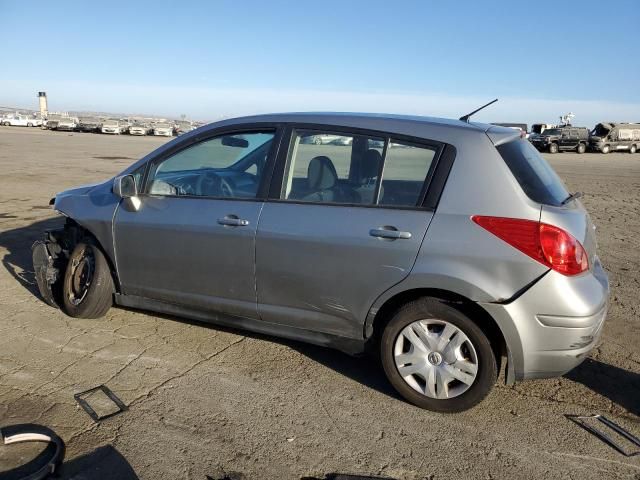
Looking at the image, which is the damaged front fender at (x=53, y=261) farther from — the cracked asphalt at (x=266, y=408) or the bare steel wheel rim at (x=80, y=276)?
the bare steel wheel rim at (x=80, y=276)

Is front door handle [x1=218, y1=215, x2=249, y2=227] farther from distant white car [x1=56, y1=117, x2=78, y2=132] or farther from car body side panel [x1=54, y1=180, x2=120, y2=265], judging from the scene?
distant white car [x1=56, y1=117, x2=78, y2=132]

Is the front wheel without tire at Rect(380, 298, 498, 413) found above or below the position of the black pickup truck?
below

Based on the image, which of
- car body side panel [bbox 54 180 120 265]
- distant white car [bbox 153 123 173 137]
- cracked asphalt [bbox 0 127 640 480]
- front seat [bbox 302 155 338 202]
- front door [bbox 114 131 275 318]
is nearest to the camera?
cracked asphalt [bbox 0 127 640 480]

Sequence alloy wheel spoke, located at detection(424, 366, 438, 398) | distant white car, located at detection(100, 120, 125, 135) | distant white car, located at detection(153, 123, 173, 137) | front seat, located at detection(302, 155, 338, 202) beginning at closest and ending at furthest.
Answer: alloy wheel spoke, located at detection(424, 366, 438, 398), front seat, located at detection(302, 155, 338, 202), distant white car, located at detection(100, 120, 125, 135), distant white car, located at detection(153, 123, 173, 137)

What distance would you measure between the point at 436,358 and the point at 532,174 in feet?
4.09

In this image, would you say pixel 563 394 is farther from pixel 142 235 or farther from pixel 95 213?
pixel 95 213

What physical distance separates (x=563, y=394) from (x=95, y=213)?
3.71 m

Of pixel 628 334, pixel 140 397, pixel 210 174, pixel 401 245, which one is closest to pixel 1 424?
pixel 140 397

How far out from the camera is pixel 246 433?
10.2 feet

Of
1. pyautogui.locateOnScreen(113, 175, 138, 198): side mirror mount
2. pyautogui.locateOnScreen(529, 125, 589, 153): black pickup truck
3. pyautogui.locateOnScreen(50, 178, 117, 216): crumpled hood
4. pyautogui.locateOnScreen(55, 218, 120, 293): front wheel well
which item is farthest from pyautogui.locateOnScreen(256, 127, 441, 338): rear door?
pyautogui.locateOnScreen(529, 125, 589, 153): black pickup truck

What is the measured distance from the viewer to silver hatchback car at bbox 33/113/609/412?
309cm

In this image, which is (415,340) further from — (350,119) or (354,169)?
(350,119)

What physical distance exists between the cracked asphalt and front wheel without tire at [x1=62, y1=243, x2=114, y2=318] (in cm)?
13

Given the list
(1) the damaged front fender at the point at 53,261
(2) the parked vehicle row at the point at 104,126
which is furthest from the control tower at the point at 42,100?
(1) the damaged front fender at the point at 53,261
